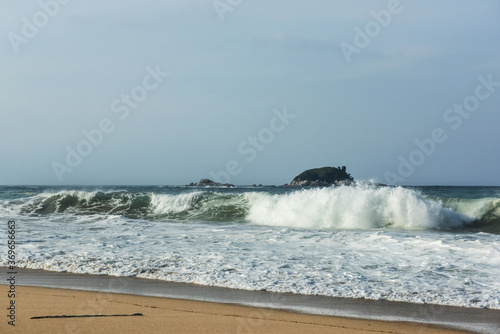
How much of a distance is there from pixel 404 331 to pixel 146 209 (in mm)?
20379

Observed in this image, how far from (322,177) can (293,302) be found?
63113 mm

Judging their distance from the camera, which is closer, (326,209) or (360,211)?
(360,211)

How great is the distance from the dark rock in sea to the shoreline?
173ft

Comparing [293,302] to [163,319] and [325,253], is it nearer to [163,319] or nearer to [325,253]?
[163,319]

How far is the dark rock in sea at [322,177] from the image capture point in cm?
6126

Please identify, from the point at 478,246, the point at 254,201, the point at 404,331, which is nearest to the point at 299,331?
the point at 404,331

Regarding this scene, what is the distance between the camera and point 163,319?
4.77 meters

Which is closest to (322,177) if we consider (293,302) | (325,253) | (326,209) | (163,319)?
(326,209)

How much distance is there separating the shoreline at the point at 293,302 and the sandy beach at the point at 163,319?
21 cm

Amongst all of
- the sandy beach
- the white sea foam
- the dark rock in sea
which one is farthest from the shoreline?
the dark rock in sea

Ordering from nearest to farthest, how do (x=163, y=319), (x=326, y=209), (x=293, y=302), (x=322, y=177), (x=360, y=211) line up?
(x=163, y=319) → (x=293, y=302) → (x=360, y=211) → (x=326, y=209) → (x=322, y=177)

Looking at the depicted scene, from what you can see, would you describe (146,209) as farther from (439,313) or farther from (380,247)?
(439,313)

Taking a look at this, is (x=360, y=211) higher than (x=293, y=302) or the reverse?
higher

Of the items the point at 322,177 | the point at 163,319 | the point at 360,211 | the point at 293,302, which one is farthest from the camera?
the point at 322,177
